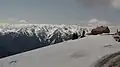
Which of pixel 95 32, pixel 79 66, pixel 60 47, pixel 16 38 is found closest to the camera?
pixel 79 66

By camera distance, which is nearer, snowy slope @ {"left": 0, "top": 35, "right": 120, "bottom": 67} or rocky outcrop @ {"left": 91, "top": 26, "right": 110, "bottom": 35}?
snowy slope @ {"left": 0, "top": 35, "right": 120, "bottom": 67}

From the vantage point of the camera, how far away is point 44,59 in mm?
8195

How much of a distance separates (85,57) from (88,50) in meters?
1.08

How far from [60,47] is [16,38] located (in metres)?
177

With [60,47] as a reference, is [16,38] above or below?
below

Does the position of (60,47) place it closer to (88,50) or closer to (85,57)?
(88,50)

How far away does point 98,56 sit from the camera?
784cm

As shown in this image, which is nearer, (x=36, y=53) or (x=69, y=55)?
(x=69, y=55)

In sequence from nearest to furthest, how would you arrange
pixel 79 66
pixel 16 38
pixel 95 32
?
pixel 79 66 → pixel 95 32 → pixel 16 38

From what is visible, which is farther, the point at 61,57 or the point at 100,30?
the point at 100,30

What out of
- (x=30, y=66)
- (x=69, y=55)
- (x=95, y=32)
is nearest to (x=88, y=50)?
(x=69, y=55)

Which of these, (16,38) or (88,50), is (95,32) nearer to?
(88,50)

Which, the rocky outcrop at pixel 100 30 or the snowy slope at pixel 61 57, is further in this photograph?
the rocky outcrop at pixel 100 30

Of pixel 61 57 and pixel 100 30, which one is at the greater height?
pixel 100 30
